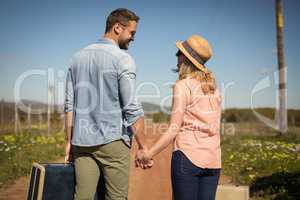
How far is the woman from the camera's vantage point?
124 inches

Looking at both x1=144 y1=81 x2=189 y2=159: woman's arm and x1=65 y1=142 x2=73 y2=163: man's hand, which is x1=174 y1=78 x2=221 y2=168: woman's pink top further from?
x1=65 y1=142 x2=73 y2=163: man's hand

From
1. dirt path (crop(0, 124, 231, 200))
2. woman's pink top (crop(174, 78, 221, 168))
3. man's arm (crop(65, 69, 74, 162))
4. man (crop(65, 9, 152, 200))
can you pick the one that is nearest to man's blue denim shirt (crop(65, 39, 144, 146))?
man (crop(65, 9, 152, 200))

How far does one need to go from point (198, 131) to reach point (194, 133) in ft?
0.11

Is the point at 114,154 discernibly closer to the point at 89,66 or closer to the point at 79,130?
the point at 79,130

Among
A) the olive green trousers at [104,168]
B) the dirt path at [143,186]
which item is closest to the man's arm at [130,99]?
the olive green trousers at [104,168]

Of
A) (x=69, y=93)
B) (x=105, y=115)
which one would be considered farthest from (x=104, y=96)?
(x=69, y=93)

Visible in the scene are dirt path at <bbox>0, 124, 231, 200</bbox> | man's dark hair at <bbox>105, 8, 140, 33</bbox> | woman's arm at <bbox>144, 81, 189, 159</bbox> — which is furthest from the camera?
dirt path at <bbox>0, 124, 231, 200</bbox>

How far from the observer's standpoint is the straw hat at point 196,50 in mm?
3301

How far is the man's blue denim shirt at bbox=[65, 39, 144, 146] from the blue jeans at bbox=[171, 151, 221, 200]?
1.31ft

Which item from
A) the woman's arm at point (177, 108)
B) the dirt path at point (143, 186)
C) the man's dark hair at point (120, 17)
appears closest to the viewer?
the woman's arm at point (177, 108)

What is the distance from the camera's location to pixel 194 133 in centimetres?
318

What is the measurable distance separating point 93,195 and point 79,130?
480mm

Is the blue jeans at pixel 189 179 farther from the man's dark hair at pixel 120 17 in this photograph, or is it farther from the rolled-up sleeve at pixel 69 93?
the man's dark hair at pixel 120 17

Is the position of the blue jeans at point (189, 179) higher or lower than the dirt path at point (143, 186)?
higher
